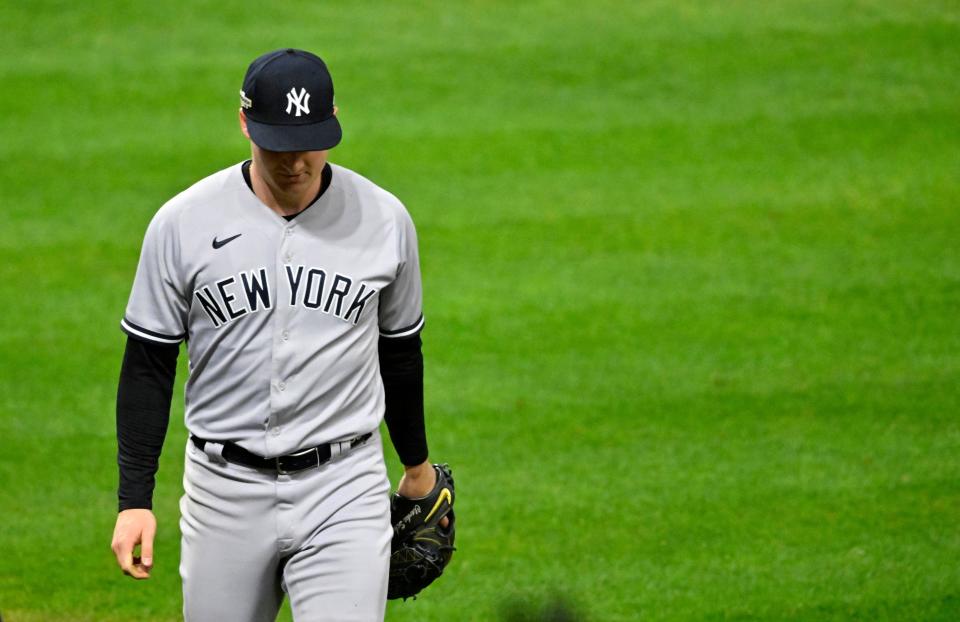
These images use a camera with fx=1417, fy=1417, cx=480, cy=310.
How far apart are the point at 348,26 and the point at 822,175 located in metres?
3.79

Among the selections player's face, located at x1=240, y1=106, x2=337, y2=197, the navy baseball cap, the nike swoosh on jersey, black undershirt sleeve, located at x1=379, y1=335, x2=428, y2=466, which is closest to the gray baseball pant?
black undershirt sleeve, located at x1=379, y1=335, x2=428, y2=466

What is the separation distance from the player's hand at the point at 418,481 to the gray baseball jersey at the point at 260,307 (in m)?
0.39

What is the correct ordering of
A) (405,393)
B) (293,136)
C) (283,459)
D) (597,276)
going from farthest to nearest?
(597,276)
(405,393)
(283,459)
(293,136)

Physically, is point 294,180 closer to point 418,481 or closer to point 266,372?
point 266,372

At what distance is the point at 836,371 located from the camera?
7.01 metres

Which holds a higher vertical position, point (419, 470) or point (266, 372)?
point (266, 372)

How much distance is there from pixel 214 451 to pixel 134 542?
28 cm

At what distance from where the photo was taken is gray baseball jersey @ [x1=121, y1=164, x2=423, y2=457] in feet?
11.0

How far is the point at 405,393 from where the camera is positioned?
3.70 meters

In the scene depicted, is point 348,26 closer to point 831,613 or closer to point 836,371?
point 836,371

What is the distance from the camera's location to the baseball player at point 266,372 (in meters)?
3.33

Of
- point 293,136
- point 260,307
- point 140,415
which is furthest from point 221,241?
point 140,415

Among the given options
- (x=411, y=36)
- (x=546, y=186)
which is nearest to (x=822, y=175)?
(x=546, y=186)

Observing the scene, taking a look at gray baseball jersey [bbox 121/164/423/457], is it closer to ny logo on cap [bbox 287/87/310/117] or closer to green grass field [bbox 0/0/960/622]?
ny logo on cap [bbox 287/87/310/117]
